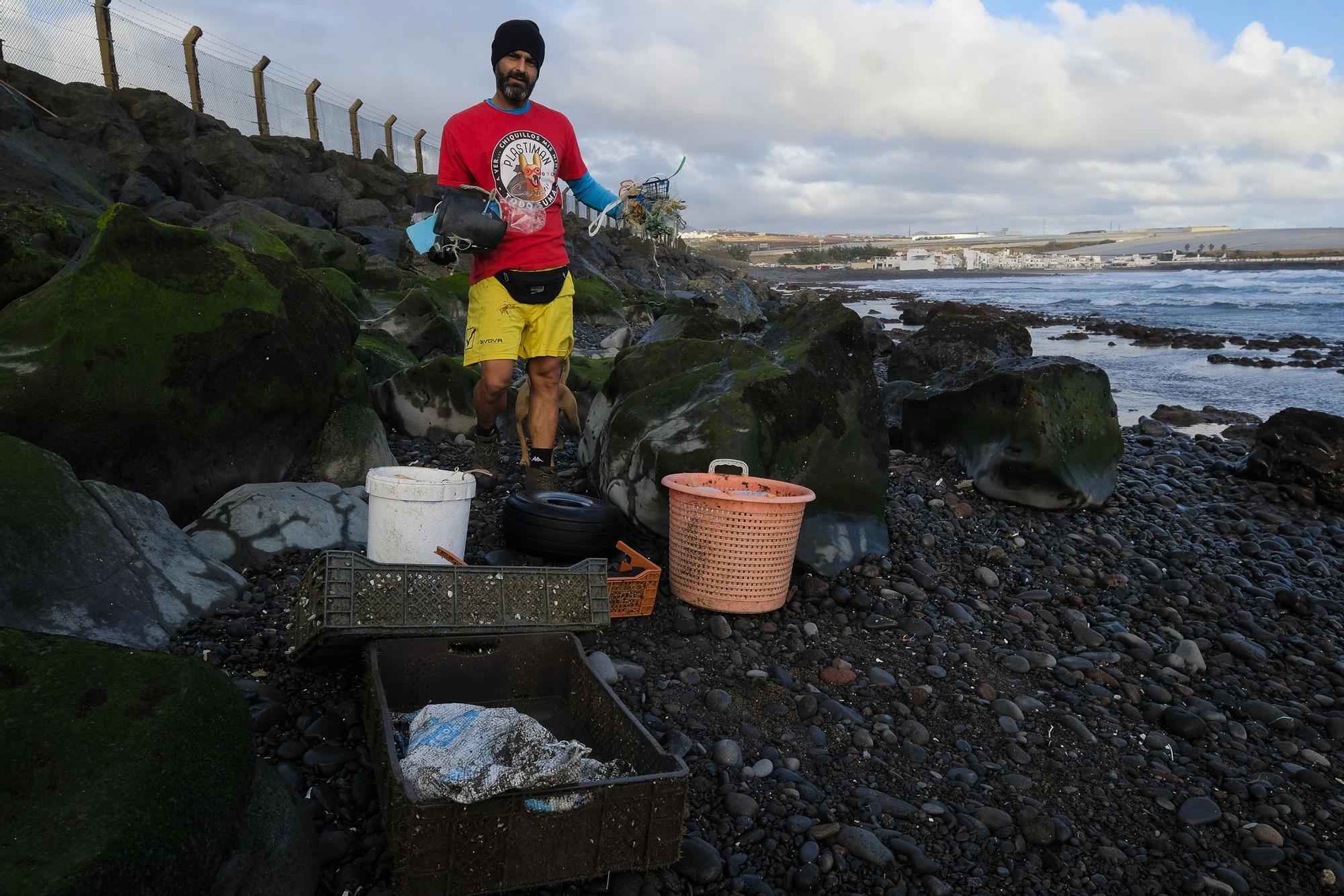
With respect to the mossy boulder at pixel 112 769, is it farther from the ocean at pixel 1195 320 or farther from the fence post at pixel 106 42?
the fence post at pixel 106 42

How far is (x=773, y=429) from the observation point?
203 inches

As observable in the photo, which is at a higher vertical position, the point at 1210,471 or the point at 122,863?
the point at 122,863

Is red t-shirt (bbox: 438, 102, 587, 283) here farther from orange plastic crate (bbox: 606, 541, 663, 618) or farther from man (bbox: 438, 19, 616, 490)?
orange plastic crate (bbox: 606, 541, 663, 618)

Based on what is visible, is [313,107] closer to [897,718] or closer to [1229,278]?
[897,718]

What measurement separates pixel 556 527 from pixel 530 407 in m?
1.48

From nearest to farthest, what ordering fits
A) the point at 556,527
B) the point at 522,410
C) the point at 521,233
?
the point at 556,527
the point at 521,233
the point at 522,410

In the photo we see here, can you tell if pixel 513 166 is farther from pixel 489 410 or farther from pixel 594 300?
pixel 594 300

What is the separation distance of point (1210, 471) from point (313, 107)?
78.9 ft

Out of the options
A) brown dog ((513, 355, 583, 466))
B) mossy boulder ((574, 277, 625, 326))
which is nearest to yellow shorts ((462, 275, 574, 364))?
brown dog ((513, 355, 583, 466))

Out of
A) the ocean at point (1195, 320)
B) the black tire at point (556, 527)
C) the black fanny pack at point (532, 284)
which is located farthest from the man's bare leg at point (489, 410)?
the ocean at point (1195, 320)

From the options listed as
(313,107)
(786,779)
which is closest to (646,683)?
(786,779)

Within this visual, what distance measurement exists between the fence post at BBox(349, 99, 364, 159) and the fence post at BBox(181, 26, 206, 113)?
6.95m

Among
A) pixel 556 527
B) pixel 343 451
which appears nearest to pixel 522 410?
pixel 343 451

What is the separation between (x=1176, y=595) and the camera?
519cm
